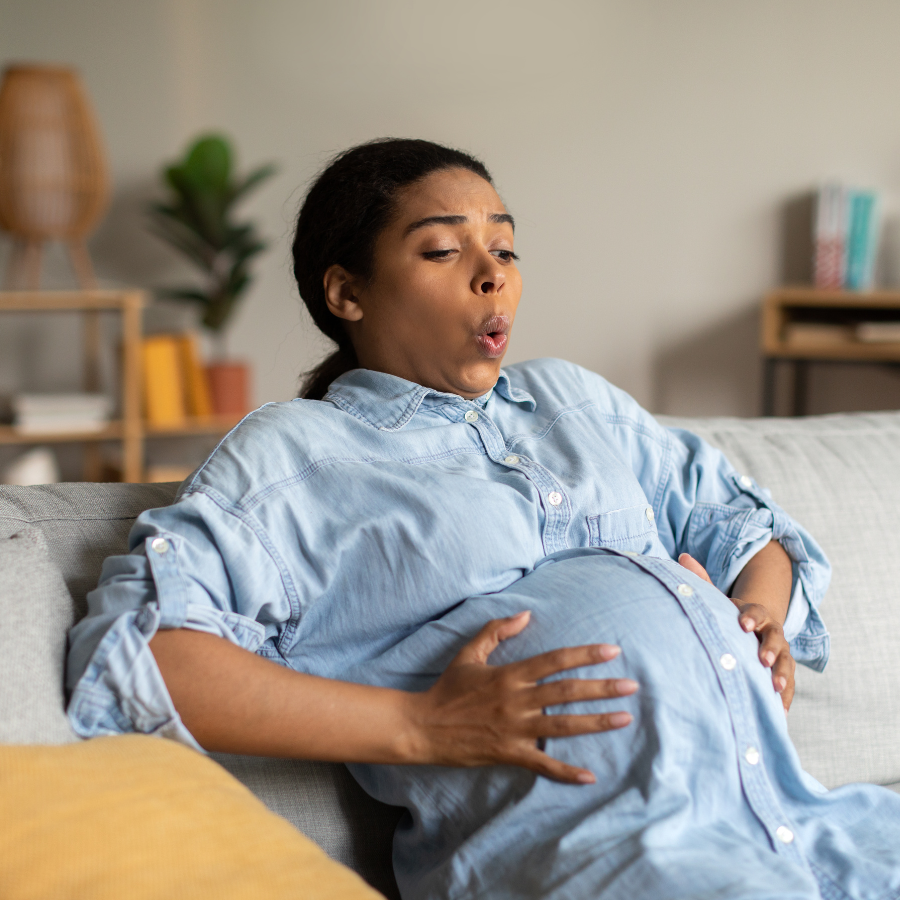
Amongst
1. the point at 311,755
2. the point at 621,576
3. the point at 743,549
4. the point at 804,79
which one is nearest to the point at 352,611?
the point at 311,755

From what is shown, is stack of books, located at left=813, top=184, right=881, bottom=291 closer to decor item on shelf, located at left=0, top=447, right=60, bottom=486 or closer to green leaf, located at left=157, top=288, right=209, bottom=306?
green leaf, located at left=157, top=288, right=209, bottom=306

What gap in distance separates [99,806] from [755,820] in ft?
A: 1.76

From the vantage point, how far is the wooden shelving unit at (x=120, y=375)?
130 inches

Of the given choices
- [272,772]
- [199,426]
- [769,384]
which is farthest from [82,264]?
[272,772]

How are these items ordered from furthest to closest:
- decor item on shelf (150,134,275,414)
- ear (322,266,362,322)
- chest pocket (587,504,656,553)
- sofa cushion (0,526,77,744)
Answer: decor item on shelf (150,134,275,414) < ear (322,266,362,322) < chest pocket (587,504,656,553) < sofa cushion (0,526,77,744)

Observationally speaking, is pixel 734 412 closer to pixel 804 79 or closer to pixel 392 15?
pixel 804 79

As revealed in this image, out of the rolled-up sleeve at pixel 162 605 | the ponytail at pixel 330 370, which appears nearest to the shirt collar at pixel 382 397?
the ponytail at pixel 330 370

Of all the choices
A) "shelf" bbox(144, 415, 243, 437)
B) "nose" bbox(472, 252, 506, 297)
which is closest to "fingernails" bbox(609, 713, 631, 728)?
Result: "nose" bbox(472, 252, 506, 297)

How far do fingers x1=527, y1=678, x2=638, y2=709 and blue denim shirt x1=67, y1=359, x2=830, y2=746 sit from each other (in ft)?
0.49

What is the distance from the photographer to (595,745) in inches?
33.7

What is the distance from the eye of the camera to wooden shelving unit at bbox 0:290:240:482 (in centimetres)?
329

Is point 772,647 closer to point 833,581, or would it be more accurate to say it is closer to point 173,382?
point 833,581

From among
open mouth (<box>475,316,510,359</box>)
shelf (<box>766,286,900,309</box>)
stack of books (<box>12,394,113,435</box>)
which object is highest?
open mouth (<box>475,316,510,359</box>)

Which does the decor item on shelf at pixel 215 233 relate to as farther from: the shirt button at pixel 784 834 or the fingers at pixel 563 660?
the shirt button at pixel 784 834
